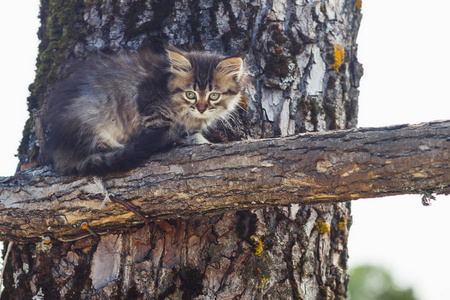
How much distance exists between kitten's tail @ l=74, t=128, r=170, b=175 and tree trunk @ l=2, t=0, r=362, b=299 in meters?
0.43

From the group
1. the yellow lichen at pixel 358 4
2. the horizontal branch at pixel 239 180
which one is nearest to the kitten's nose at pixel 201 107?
the horizontal branch at pixel 239 180

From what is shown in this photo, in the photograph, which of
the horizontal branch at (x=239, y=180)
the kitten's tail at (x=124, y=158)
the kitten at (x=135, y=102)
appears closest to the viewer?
the horizontal branch at (x=239, y=180)

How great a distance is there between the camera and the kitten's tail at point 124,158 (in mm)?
2496

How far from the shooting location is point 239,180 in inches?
87.4

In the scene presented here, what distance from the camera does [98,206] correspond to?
7.97 feet

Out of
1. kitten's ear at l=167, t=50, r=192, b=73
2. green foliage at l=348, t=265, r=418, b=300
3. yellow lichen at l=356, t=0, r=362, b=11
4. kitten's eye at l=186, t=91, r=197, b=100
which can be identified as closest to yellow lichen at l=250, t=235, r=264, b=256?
kitten's eye at l=186, t=91, r=197, b=100

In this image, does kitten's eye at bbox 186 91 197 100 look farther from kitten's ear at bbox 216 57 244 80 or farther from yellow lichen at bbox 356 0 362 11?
yellow lichen at bbox 356 0 362 11

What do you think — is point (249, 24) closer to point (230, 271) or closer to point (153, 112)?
point (153, 112)

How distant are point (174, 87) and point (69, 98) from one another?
754mm

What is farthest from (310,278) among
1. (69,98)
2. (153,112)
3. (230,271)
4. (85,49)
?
(85,49)

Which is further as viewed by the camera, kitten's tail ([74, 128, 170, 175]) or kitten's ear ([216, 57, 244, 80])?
kitten's ear ([216, 57, 244, 80])

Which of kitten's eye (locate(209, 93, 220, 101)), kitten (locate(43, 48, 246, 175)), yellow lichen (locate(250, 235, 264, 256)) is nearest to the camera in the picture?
yellow lichen (locate(250, 235, 264, 256))

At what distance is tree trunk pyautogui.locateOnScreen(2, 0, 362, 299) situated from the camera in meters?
2.59

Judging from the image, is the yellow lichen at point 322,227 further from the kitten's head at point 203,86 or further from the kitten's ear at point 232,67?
the kitten's ear at point 232,67
